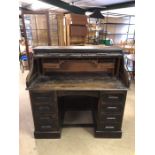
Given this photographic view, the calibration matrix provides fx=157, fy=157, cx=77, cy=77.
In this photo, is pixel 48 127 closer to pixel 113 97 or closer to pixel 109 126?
pixel 109 126

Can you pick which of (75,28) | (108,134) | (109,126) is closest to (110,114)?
(109,126)

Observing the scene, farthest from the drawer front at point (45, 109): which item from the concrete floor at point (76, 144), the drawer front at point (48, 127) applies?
the concrete floor at point (76, 144)

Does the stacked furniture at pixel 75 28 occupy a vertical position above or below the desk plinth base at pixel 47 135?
above

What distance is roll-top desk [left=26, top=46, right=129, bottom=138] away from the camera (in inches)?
76.8

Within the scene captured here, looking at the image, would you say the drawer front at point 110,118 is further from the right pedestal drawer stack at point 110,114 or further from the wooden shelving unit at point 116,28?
the wooden shelving unit at point 116,28

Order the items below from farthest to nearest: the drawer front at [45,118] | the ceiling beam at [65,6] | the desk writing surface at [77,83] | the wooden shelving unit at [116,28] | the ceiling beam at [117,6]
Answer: the wooden shelving unit at [116,28] < the ceiling beam at [117,6] < the ceiling beam at [65,6] < the drawer front at [45,118] < the desk writing surface at [77,83]

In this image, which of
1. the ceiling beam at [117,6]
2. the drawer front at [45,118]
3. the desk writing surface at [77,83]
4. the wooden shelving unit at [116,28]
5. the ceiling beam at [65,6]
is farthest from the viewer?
the wooden shelving unit at [116,28]

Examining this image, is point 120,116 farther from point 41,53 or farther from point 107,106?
point 41,53

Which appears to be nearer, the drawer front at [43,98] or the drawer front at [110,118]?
the drawer front at [43,98]

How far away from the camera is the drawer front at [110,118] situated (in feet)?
6.78

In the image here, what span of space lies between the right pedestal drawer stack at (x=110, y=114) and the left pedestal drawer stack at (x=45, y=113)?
0.57 metres

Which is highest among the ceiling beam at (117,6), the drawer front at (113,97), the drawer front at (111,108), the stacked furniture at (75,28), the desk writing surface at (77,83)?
the ceiling beam at (117,6)

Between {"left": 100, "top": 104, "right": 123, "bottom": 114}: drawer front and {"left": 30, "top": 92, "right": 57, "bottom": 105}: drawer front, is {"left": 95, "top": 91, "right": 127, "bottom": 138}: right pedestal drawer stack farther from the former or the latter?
{"left": 30, "top": 92, "right": 57, "bottom": 105}: drawer front

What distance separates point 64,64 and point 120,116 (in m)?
1.07
